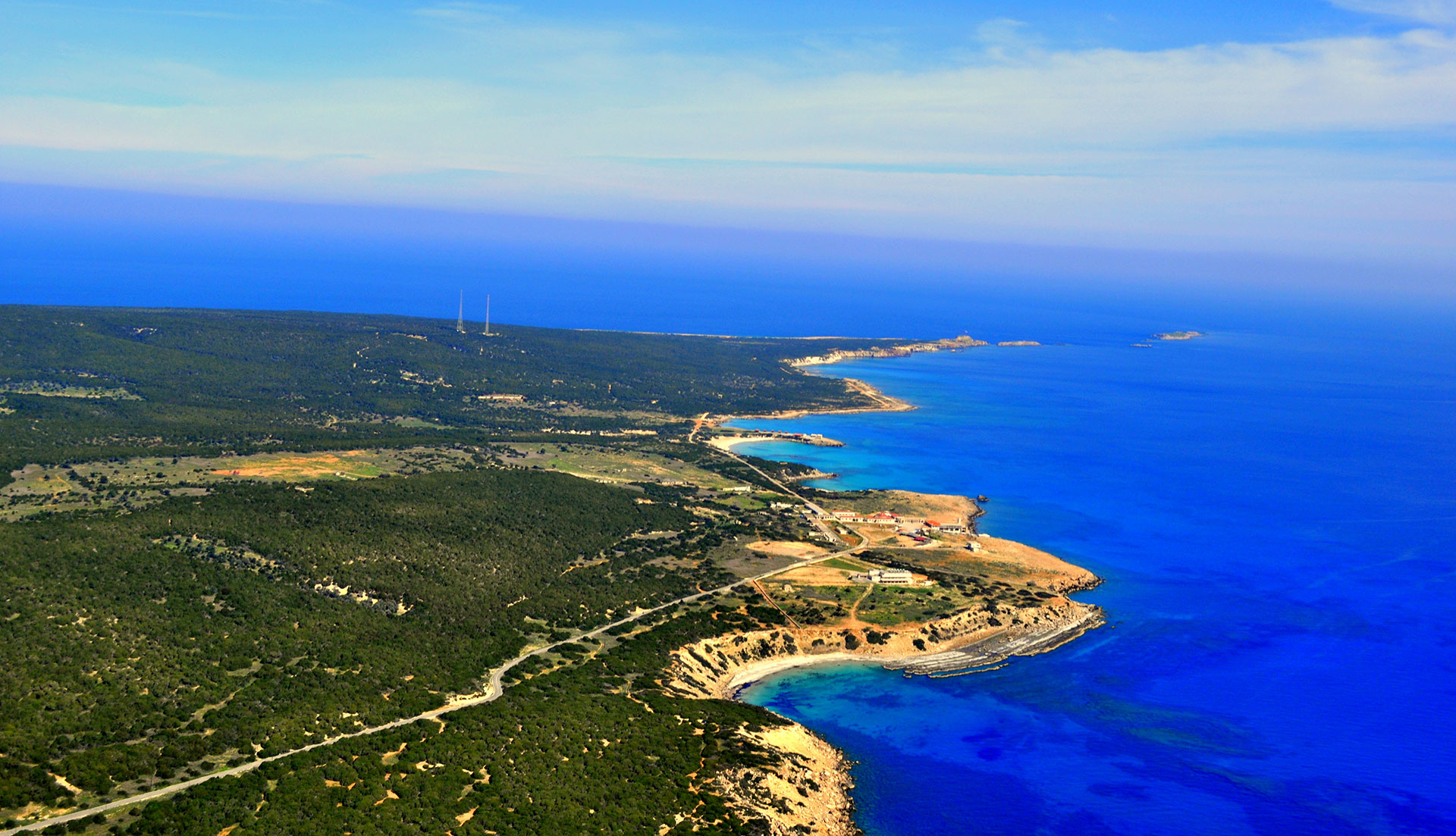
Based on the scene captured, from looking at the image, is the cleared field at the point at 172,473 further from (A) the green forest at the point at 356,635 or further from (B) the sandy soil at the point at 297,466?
(A) the green forest at the point at 356,635

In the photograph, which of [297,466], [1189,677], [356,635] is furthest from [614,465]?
[1189,677]

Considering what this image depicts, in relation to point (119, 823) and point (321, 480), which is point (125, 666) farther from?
point (321, 480)

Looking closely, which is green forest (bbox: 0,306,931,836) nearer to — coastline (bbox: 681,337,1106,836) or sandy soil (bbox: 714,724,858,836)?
sandy soil (bbox: 714,724,858,836)

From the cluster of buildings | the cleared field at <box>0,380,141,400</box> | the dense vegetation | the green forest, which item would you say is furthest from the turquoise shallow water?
the cleared field at <box>0,380,141,400</box>

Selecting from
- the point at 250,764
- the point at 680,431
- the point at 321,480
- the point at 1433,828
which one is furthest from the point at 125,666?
the point at 680,431

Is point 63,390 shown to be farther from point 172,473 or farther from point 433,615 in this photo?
point 433,615

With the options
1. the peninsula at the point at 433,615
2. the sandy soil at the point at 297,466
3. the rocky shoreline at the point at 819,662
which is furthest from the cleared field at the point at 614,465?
the rocky shoreline at the point at 819,662
